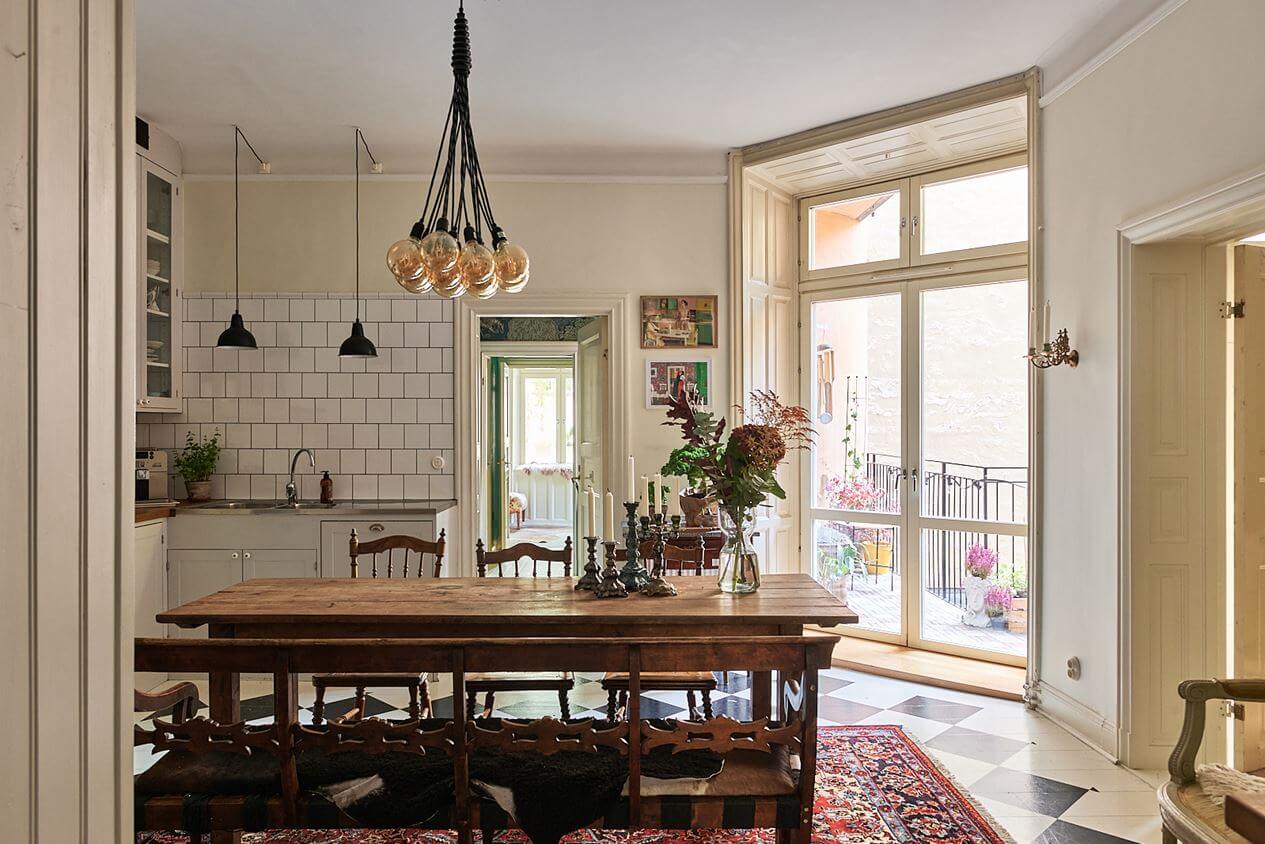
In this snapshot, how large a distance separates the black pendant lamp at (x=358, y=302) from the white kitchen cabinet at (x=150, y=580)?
1.35 m

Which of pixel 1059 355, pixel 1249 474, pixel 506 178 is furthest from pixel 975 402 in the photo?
pixel 506 178

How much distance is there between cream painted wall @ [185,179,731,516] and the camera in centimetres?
518

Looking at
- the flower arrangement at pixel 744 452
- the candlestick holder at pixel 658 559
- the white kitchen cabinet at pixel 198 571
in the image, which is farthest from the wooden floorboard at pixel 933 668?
the white kitchen cabinet at pixel 198 571

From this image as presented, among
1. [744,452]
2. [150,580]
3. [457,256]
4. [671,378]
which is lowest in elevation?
[150,580]

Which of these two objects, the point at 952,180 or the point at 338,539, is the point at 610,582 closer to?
the point at 338,539

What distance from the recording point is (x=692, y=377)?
206 inches

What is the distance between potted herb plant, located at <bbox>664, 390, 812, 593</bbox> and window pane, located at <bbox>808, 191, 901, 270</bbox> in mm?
2677

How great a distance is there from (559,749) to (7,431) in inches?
59.1

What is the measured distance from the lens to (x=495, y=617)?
2.65 meters

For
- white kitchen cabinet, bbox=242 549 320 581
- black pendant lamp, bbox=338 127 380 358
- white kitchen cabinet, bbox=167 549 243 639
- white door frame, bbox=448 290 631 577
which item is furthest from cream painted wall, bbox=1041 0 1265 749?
white kitchen cabinet, bbox=167 549 243 639

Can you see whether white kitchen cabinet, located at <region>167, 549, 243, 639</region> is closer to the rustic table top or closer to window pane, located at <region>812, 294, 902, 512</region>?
the rustic table top

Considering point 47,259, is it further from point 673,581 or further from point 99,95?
point 673,581

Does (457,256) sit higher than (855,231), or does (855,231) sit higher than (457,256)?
(855,231)

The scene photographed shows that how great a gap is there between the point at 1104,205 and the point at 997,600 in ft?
7.49
